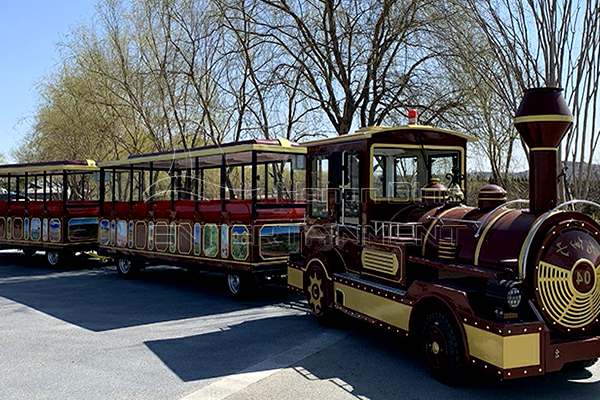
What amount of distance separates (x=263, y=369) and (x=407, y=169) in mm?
3107

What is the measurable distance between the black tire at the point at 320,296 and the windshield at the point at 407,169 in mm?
1506

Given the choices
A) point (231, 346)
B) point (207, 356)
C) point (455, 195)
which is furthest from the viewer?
point (231, 346)

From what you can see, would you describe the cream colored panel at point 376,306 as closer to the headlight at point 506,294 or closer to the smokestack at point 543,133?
the headlight at point 506,294

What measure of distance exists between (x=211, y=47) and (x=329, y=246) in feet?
33.8

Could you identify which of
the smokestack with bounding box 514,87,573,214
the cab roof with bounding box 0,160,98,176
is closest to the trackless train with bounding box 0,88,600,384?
the smokestack with bounding box 514,87,573,214

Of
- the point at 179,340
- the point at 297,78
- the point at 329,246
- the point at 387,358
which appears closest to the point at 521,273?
the point at 387,358

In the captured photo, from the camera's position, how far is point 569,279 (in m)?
5.01

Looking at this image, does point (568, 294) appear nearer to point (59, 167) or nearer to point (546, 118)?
point (546, 118)

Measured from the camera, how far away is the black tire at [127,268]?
1284 centimetres

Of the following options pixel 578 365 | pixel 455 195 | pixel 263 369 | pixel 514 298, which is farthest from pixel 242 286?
pixel 514 298

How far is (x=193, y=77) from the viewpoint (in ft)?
54.6

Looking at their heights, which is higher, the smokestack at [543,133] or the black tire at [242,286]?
the smokestack at [543,133]

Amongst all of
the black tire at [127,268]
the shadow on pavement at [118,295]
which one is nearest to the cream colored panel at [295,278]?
the shadow on pavement at [118,295]

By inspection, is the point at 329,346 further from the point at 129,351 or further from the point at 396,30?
the point at 396,30
